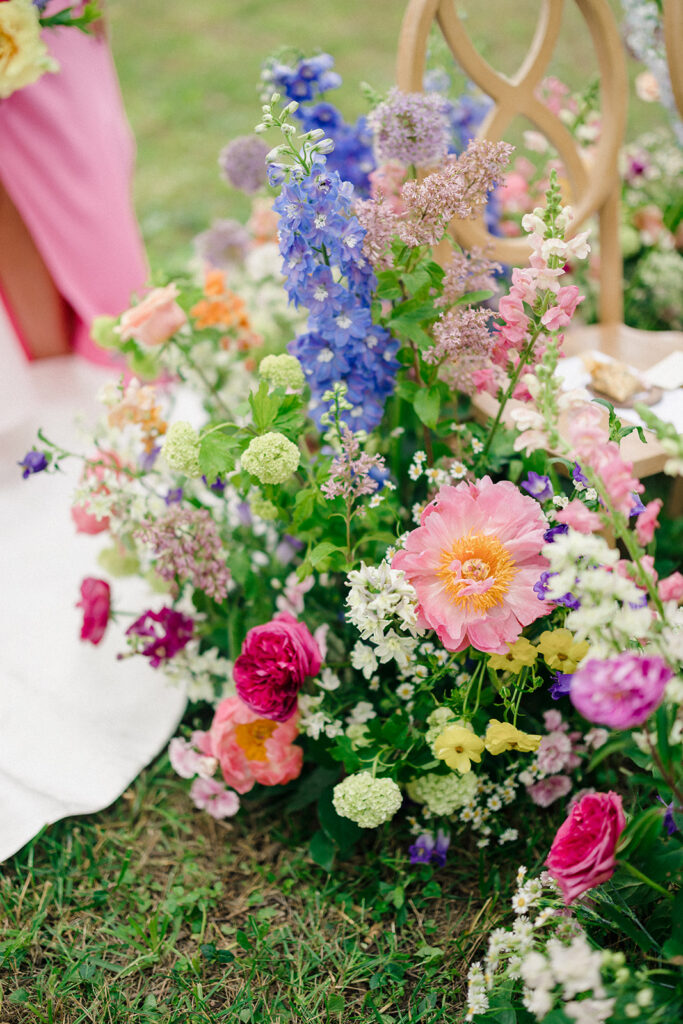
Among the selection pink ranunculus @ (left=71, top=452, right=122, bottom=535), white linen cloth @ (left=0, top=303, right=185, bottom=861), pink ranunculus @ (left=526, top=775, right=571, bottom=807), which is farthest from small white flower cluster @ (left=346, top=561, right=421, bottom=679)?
white linen cloth @ (left=0, top=303, right=185, bottom=861)

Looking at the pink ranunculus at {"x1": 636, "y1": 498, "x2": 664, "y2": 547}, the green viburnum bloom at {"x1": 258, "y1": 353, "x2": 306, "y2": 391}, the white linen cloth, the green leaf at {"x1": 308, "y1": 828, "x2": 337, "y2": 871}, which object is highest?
the green viburnum bloom at {"x1": 258, "y1": 353, "x2": 306, "y2": 391}

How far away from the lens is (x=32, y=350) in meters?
2.36

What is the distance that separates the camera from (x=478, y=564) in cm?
115

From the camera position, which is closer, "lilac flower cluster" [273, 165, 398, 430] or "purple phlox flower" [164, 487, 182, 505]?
"lilac flower cluster" [273, 165, 398, 430]

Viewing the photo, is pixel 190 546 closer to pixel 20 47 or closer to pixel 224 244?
pixel 20 47

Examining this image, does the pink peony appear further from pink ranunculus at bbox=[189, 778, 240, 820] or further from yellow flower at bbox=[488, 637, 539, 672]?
pink ranunculus at bbox=[189, 778, 240, 820]

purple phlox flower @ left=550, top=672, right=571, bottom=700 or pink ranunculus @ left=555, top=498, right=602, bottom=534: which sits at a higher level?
pink ranunculus @ left=555, top=498, right=602, bottom=534

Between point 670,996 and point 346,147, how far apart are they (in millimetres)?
1709

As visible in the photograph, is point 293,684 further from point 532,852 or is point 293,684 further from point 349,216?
point 349,216

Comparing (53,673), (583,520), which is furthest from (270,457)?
(53,673)

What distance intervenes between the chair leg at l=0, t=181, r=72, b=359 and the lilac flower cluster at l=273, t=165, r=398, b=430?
3.63ft

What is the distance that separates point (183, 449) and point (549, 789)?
2.87 feet

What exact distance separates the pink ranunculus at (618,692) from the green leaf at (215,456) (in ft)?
1.96

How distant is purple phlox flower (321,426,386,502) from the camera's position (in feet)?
4.04
